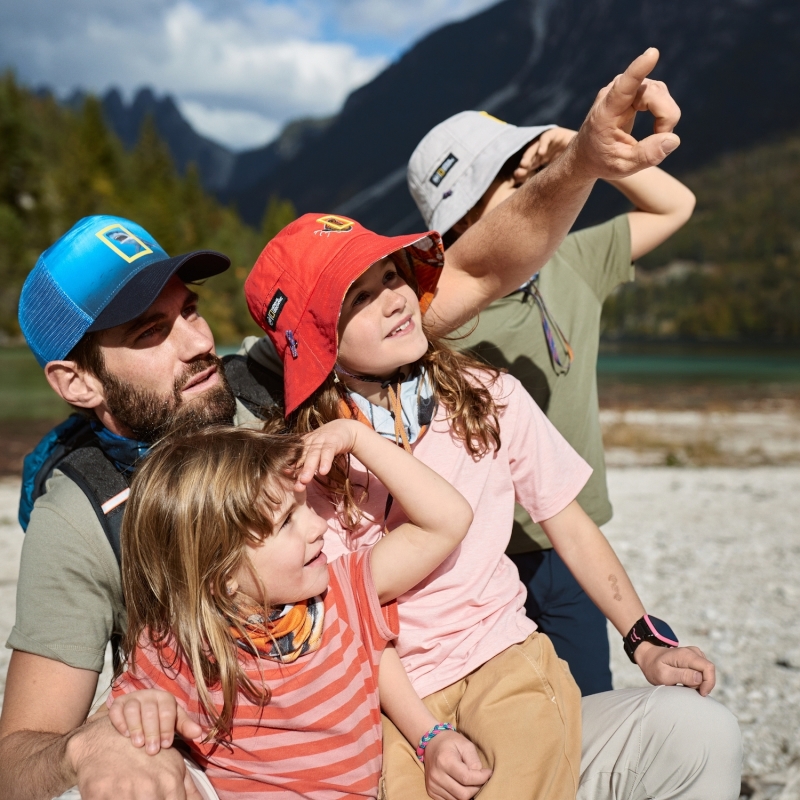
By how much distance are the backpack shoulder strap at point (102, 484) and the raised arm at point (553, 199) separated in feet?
3.83

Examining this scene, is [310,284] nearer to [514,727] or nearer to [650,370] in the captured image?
[514,727]

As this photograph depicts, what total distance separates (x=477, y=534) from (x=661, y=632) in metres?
0.59

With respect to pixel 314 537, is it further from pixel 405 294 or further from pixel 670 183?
pixel 670 183

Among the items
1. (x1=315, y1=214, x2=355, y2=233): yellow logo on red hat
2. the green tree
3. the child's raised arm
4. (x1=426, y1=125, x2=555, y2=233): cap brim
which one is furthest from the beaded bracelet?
the green tree

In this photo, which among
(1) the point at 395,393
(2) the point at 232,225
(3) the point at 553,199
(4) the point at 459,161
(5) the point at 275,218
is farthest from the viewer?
(5) the point at 275,218

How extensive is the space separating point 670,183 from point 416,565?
2270mm

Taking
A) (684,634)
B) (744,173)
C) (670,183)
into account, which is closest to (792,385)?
(684,634)

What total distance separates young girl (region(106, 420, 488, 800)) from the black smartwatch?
2.13 ft

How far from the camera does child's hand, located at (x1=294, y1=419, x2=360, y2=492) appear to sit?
2080mm

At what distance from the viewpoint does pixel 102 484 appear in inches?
95.4

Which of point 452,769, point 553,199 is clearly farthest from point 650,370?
point 452,769

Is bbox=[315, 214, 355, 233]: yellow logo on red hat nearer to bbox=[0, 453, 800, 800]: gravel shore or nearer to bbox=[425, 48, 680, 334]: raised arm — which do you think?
bbox=[425, 48, 680, 334]: raised arm

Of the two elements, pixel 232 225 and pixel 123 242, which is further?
pixel 232 225

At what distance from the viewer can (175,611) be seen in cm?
208
